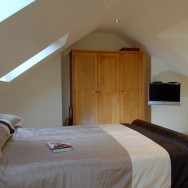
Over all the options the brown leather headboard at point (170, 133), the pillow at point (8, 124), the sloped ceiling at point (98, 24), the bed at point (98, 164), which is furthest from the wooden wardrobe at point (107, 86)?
the bed at point (98, 164)

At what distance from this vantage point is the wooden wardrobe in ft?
14.4

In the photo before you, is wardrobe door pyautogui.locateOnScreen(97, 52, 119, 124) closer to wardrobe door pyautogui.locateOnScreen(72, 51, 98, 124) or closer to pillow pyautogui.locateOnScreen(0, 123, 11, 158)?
wardrobe door pyautogui.locateOnScreen(72, 51, 98, 124)

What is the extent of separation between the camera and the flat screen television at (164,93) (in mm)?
4613

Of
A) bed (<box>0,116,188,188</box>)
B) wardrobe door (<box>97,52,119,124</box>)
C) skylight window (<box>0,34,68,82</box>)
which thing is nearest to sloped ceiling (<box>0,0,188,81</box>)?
skylight window (<box>0,34,68,82</box>)

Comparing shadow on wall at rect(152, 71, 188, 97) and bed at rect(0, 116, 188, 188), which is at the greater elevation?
shadow on wall at rect(152, 71, 188, 97)

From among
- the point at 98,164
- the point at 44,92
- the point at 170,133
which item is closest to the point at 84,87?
the point at 44,92

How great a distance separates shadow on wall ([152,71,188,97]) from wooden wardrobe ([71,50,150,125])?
54 cm

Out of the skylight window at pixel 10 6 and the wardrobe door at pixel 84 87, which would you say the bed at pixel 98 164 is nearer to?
the skylight window at pixel 10 6

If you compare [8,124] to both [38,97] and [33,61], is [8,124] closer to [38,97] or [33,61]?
Result: [33,61]

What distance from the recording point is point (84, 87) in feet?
14.5

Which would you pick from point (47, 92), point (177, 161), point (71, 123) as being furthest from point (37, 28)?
point (71, 123)

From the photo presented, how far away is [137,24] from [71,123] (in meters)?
2.39

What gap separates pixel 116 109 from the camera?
461 centimetres

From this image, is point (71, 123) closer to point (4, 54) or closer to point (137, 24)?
point (137, 24)
